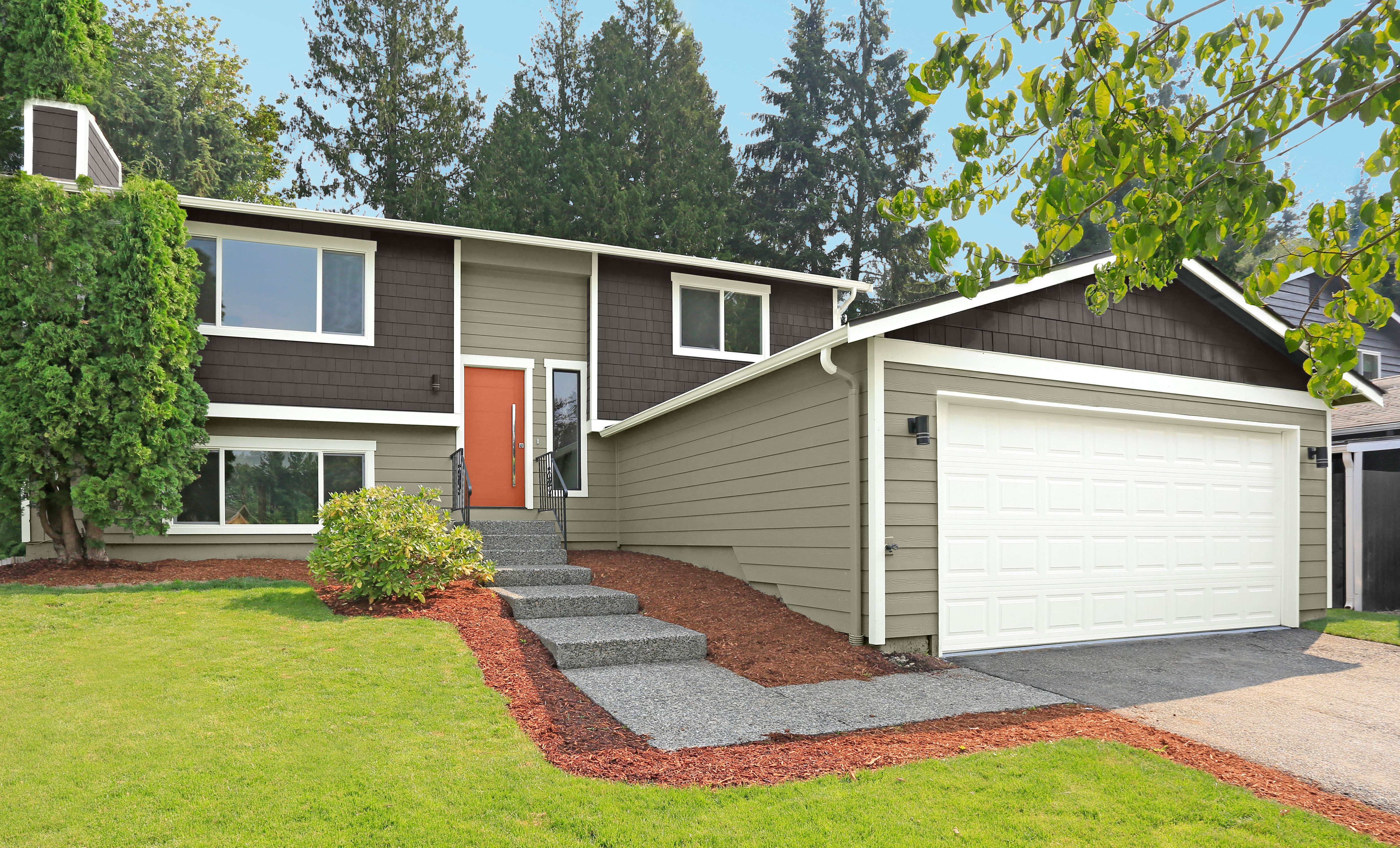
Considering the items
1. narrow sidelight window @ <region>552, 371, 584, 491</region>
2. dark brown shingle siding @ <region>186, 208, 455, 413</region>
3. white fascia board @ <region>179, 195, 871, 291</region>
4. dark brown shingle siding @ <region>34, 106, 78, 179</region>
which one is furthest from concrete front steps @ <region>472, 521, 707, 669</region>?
dark brown shingle siding @ <region>34, 106, 78, 179</region>

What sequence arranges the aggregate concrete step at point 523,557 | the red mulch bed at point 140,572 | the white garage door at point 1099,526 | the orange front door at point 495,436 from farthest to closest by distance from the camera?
the orange front door at point 495,436 → the aggregate concrete step at point 523,557 → the red mulch bed at point 140,572 → the white garage door at point 1099,526

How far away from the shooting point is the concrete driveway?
454 centimetres

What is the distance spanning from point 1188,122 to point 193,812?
511 centimetres

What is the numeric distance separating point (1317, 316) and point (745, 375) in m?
15.9

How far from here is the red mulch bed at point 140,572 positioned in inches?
337

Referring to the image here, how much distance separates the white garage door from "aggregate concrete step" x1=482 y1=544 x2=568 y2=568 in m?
4.90

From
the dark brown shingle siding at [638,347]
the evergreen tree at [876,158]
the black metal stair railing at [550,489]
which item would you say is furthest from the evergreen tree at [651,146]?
the black metal stair railing at [550,489]

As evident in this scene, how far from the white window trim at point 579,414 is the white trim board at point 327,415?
4.40 ft

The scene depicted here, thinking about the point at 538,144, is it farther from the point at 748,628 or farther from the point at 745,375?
the point at 748,628

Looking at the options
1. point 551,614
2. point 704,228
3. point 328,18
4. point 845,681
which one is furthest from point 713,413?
point 328,18

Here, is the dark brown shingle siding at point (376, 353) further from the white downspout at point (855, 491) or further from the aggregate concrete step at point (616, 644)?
the white downspout at point (855, 491)

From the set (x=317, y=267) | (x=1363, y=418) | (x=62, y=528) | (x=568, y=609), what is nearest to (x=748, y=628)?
(x=568, y=609)

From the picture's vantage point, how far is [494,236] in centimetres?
1146

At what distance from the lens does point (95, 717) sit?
4.62 metres
